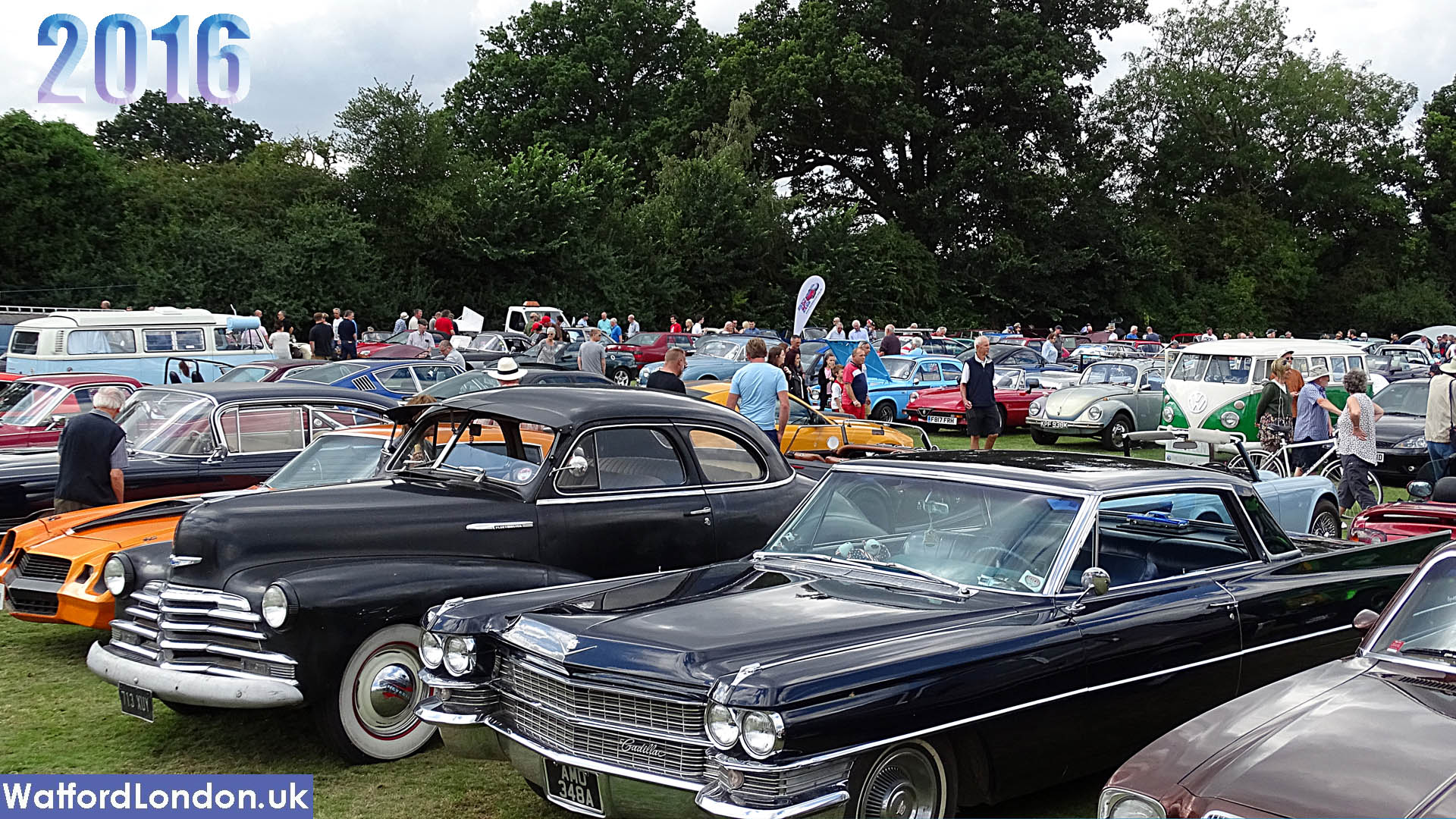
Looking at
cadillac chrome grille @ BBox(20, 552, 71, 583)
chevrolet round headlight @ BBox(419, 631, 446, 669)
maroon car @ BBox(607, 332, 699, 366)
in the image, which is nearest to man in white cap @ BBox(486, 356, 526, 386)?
cadillac chrome grille @ BBox(20, 552, 71, 583)

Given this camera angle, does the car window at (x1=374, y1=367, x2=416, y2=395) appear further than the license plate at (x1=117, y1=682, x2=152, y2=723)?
Yes

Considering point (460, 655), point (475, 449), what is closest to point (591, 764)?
point (460, 655)

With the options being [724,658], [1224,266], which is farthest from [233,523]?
[1224,266]

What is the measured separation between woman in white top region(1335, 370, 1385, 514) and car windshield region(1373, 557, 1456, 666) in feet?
28.5

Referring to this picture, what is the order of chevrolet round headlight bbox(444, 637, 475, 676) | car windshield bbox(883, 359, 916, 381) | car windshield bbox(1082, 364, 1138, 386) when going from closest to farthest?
chevrolet round headlight bbox(444, 637, 475, 676) → car windshield bbox(1082, 364, 1138, 386) → car windshield bbox(883, 359, 916, 381)

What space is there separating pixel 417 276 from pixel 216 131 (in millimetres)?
54162

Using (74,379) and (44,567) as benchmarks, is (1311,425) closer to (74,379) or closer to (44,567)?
Result: (44,567)

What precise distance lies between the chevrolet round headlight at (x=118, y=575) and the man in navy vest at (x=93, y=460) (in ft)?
8.83

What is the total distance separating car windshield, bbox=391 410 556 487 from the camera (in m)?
7.01

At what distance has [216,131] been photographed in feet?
285

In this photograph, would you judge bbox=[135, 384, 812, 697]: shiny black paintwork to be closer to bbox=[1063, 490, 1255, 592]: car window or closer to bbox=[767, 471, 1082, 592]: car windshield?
bbox=[767, 471, 1082, 592]: car windshield

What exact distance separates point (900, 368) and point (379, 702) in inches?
784

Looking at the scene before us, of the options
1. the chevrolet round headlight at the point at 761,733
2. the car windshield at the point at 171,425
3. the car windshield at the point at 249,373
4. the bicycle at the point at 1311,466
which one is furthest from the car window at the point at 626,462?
the car windshield at the point at 249,373

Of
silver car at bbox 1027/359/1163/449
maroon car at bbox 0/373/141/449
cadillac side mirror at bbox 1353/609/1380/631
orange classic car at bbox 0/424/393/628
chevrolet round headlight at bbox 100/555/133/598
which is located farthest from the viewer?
silver car at bbox 1027/359/1163/449
